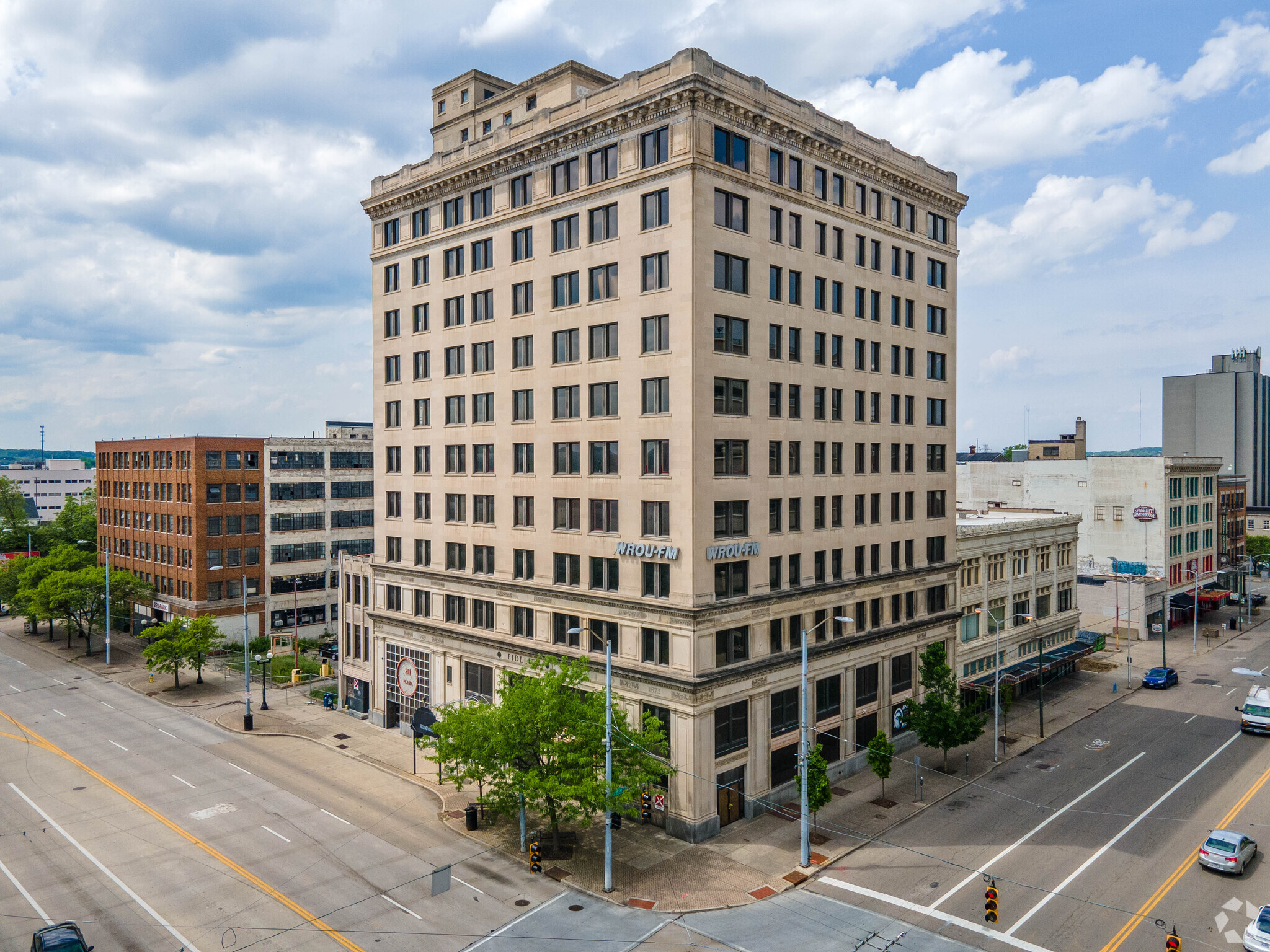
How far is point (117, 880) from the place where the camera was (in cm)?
3447

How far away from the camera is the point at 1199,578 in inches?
3834

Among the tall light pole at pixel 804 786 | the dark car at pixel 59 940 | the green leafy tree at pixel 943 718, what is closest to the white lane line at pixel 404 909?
the dark car at pixel 59 940

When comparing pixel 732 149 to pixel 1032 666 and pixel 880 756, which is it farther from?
pixel 1032 666

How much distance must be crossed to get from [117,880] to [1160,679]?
7221cm

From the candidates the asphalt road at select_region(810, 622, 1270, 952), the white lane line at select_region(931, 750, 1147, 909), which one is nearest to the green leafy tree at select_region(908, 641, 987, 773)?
the asphalt road at select_region(810, 622, 1270, 952)

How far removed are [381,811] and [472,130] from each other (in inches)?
1774

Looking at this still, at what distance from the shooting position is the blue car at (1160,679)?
67.2m

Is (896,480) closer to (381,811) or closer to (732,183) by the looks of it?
(732,183)

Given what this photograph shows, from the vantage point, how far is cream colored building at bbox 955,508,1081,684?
59719mm

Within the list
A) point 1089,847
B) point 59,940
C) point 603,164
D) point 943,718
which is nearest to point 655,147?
point 603,164

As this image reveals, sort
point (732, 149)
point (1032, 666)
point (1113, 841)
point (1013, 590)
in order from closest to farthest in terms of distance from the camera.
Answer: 1. point (1113, 841)
2. point (732, 149)
3. point (1032, 666)
4. point (1013, 590)

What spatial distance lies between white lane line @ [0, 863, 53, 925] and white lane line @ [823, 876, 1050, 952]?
3030 cm

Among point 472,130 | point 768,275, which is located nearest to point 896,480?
point 768,275

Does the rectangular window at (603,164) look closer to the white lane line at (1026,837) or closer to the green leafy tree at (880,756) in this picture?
the green leafy tree at (880,756)
